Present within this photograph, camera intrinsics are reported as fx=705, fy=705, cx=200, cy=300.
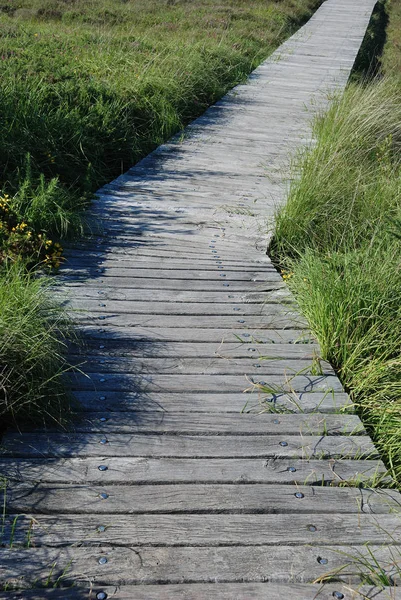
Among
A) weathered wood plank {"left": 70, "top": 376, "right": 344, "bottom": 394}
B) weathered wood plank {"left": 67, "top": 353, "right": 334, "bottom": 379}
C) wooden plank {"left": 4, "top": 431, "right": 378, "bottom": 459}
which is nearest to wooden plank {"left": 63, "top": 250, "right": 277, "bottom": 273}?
weathered wood plank {"left": 67, "top": 353, "right": 334, "bottom": 379}

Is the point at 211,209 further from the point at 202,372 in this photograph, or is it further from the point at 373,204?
the point at 202,372

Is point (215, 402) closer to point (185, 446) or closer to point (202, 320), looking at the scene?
point (185, 446)

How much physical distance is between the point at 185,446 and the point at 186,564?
2.14 feet

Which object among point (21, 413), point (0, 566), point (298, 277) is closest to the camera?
point (0, 566)

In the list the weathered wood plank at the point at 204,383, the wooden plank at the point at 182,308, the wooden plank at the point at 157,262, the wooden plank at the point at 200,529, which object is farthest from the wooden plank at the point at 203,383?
the wooden plank at the point at 157,262

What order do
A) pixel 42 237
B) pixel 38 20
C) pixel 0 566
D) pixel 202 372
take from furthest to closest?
pixel 38 20 → pixel 42 237 → pixel 202 372 → pixel 0 566

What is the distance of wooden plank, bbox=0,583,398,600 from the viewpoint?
2086mm

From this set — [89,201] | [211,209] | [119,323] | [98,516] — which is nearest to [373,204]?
[211,209]

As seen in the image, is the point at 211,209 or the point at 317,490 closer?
the point at 317,490

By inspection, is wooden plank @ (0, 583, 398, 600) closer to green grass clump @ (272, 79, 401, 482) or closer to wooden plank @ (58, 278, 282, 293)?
green grass clump @ (272, 79, 401, 482)

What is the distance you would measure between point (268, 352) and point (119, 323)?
0.82 meters

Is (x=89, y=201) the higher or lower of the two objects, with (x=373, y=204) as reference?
lower

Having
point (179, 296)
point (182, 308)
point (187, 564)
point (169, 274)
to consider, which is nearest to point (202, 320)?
point (182, 308)

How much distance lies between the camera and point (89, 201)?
575 centimetres
